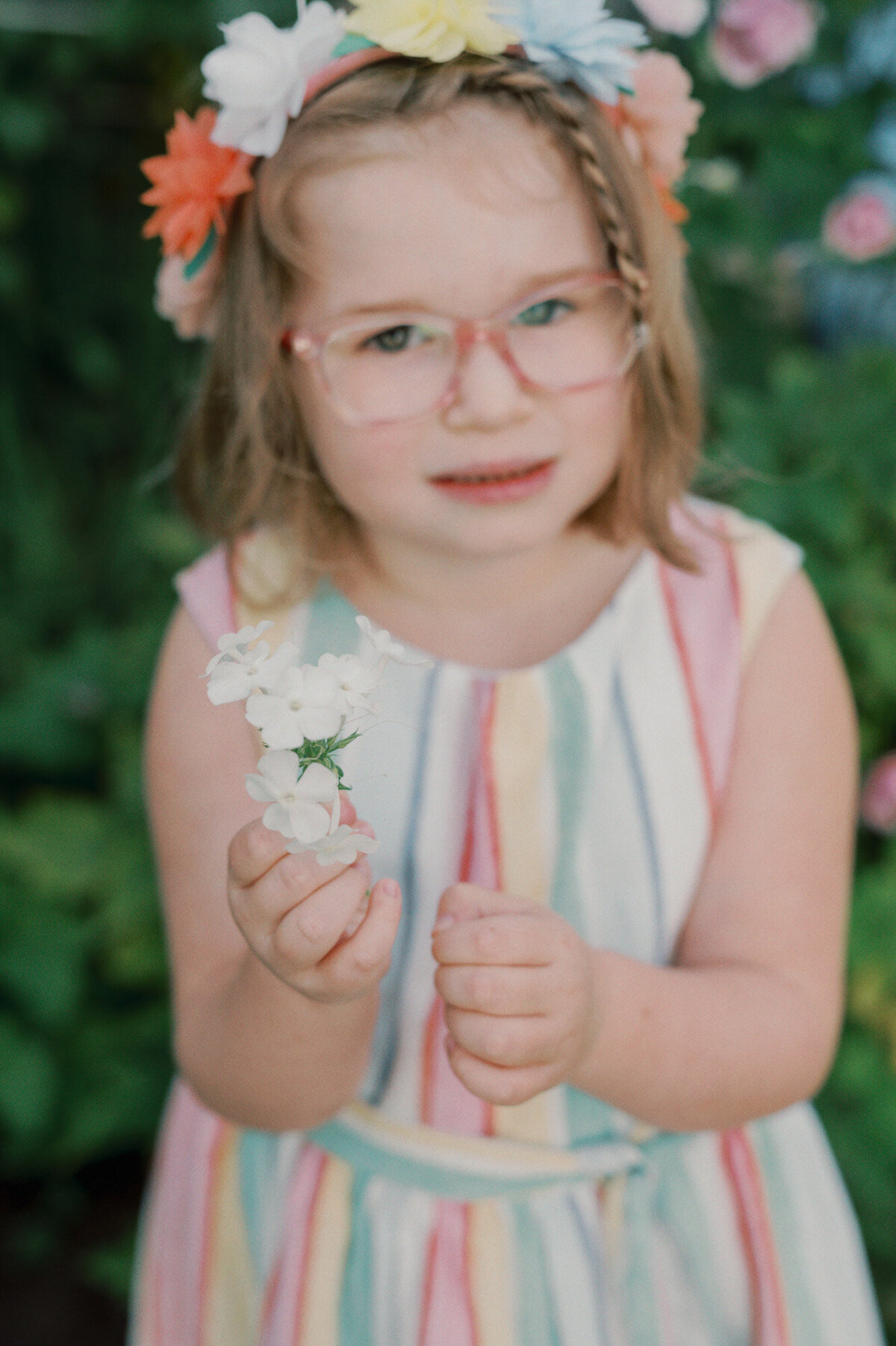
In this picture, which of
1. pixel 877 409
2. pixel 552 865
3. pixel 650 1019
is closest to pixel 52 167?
pixel 877 409

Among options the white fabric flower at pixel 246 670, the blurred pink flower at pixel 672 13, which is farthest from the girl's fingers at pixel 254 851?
the blurred pink flower at pixel 672 13

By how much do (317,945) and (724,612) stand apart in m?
0.65

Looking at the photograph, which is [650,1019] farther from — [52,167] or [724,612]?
[52,167]

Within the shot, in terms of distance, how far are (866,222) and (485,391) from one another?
131cm

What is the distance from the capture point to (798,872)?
3.89 ft

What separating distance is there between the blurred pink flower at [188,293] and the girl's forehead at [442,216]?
214 millimetres

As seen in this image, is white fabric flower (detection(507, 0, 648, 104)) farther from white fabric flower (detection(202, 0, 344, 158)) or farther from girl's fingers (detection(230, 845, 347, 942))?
girl's fingers (detection(230, 845, 347, 942))

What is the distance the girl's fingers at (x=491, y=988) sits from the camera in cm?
85

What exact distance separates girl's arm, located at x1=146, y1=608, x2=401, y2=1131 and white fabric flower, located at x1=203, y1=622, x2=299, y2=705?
129 millimetres

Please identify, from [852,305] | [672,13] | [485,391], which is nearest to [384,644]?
[485,391]

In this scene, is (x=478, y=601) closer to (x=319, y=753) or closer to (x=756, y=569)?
(x=756, y=569)

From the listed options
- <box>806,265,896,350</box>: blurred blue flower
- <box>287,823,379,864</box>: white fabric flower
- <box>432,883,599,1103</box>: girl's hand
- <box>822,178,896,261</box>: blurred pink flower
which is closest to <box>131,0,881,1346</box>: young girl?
<box>432,883,599,1103</box>: girl's hand

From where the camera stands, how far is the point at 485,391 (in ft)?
3.54

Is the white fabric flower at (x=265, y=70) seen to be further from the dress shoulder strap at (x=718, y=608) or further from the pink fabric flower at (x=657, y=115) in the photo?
the dress shoulder strap at (x=718, y=608)
